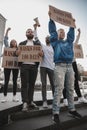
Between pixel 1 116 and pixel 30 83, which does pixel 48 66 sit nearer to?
pixel 30 83

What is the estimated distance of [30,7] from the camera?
7.95 meters

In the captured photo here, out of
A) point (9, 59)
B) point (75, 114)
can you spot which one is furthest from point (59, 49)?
point (9, 59)

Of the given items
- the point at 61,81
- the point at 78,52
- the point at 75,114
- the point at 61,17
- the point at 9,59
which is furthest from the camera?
the point at 78,52

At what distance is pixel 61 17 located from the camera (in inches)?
153

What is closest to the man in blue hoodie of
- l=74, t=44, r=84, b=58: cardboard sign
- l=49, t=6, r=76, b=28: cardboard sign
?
l=49, t=6, r=76, b=28: cardboard sign

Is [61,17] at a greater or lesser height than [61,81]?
greater

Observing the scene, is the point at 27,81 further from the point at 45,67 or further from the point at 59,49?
the point at 59,49

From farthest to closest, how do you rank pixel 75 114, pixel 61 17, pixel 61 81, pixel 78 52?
pixel 78 52
pixel 61 17
pixel 75 114
pixel 61 81

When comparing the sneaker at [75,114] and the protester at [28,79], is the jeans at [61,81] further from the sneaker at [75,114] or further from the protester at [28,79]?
the protester at [28,79]

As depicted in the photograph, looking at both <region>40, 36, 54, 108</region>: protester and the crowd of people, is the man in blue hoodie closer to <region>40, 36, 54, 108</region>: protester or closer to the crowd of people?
the crowd of people

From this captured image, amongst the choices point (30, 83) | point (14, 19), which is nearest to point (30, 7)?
point (14, 19)

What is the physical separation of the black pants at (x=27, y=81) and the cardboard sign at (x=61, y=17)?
0.79 m

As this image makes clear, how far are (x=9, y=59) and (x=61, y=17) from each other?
1.11 meters

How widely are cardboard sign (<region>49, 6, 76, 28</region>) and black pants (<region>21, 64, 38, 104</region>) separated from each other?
788mm
